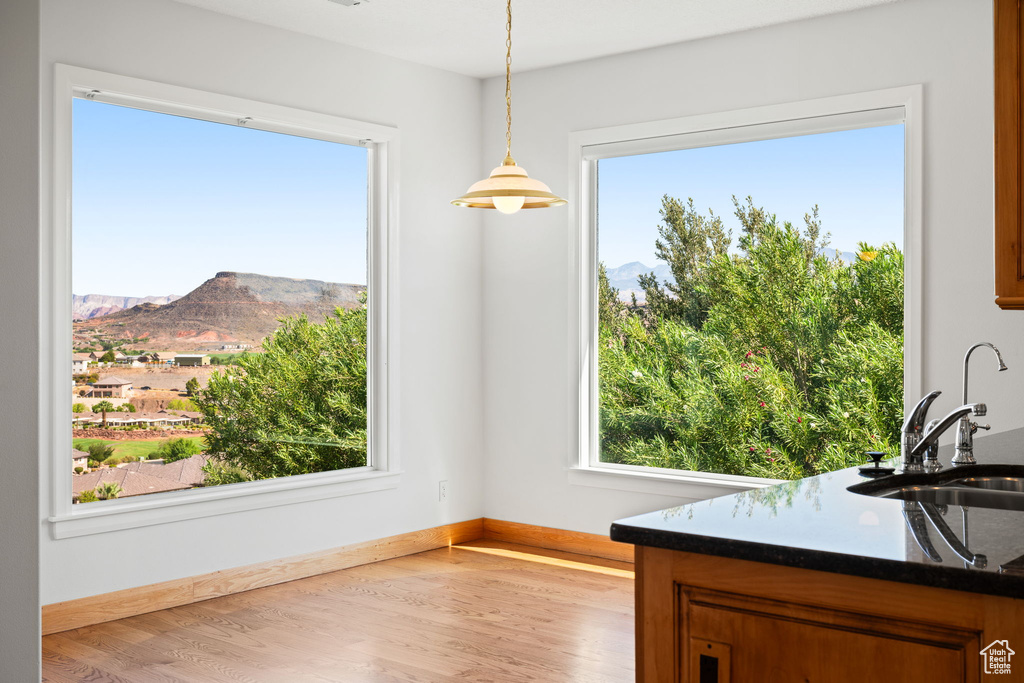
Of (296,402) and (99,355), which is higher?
(99,355)

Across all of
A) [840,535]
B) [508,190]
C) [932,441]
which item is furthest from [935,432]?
[508,190]

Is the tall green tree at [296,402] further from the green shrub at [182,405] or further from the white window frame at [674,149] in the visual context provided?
the white window frame at [674,149]

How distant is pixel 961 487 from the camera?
226 centimetres

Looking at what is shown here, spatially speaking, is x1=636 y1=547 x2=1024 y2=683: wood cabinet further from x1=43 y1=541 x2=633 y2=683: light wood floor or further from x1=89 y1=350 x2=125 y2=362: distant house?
x1=89 y1=350 x2=125 y2=362: distant house

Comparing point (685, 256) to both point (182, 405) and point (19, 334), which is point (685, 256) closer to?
point (182, 405)

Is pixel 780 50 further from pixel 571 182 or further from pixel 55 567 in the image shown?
pixel 55 567

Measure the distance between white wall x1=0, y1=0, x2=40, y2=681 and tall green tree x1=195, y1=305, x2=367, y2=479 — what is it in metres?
1.81

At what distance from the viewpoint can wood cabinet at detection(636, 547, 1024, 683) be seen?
1360 mm

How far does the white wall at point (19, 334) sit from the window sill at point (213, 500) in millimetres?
1254

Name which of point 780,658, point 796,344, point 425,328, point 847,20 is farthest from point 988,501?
point 425,328

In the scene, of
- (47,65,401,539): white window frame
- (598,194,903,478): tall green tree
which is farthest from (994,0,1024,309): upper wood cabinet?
(47,65,401,539): white window frame

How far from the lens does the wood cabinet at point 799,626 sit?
136 cm

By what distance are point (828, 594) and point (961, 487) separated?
0.99 metres

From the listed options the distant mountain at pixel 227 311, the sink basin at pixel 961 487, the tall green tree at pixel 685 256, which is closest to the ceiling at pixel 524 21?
the tall green tree at pixel 685 256
